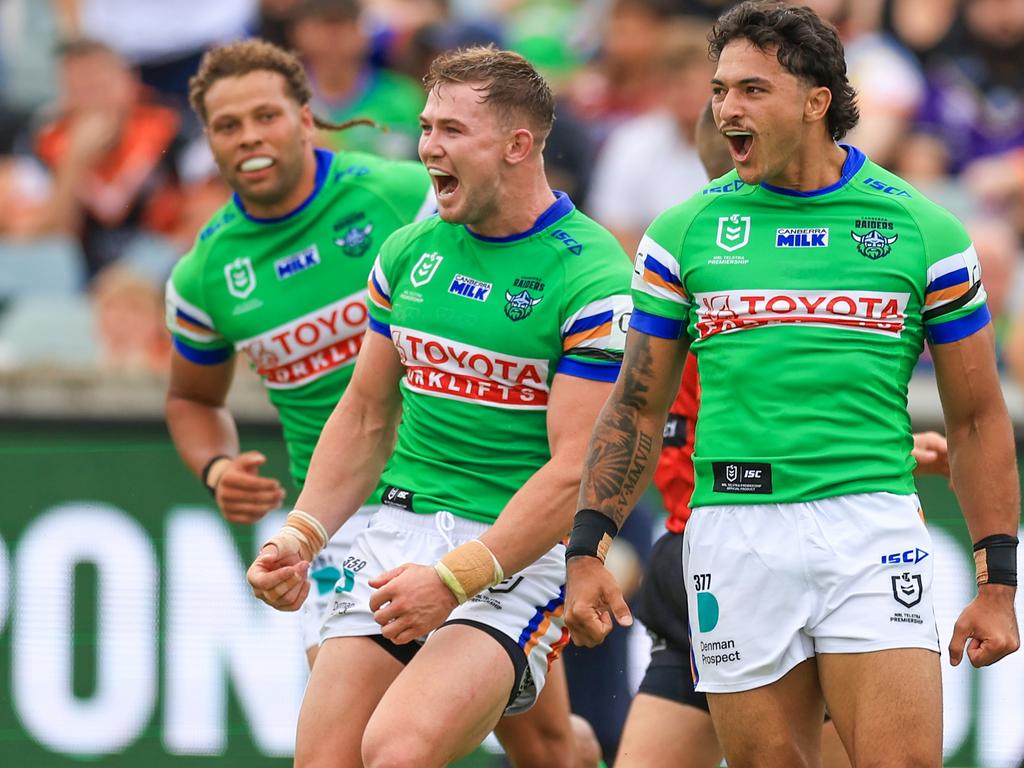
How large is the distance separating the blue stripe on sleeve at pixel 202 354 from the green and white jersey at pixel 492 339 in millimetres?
1328

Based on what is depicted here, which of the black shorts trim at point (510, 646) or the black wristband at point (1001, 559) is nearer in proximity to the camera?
the black wristband at point (1001, 559)

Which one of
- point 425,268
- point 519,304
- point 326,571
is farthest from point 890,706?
point 326,571

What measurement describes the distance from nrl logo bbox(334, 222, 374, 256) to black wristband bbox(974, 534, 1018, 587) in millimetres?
→ 2628

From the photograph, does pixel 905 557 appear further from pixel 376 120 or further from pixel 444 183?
pixel 376 120

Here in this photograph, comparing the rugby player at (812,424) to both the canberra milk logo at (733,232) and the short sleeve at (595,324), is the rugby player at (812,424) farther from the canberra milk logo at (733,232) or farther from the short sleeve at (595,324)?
the short sleeve at (595,324)

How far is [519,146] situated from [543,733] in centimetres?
200

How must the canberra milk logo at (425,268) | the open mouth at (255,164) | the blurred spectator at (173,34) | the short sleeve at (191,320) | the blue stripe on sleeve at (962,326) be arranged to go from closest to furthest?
the blue stripe on sleeve at (962,326) → the canberra milk logo at (425,268) → the open mouth at (255,164) → the short sleeve at (191,320) → the blurred spectator at (173,34)

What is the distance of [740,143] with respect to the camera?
4695 mm

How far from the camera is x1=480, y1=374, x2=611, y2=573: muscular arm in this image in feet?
16.5

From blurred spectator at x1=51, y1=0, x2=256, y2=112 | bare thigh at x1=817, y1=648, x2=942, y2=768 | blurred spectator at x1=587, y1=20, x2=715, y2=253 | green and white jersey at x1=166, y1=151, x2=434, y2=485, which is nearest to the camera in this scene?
bare thigh at x1=817, y1=648, x2=942, y2=768

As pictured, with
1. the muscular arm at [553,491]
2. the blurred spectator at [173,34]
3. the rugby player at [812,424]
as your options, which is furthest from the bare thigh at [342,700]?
the blurred spectator at [173,34]

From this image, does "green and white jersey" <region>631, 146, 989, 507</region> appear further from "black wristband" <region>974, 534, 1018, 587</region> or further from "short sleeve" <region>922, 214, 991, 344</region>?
"black wristband" <region>974, 534, 1018, 587</region>

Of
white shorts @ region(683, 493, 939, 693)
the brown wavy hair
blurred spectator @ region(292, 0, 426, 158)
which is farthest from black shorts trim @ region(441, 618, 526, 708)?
blurred spectator @ region(292, 0, 426, 158)

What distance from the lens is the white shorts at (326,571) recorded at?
6.22 meters
